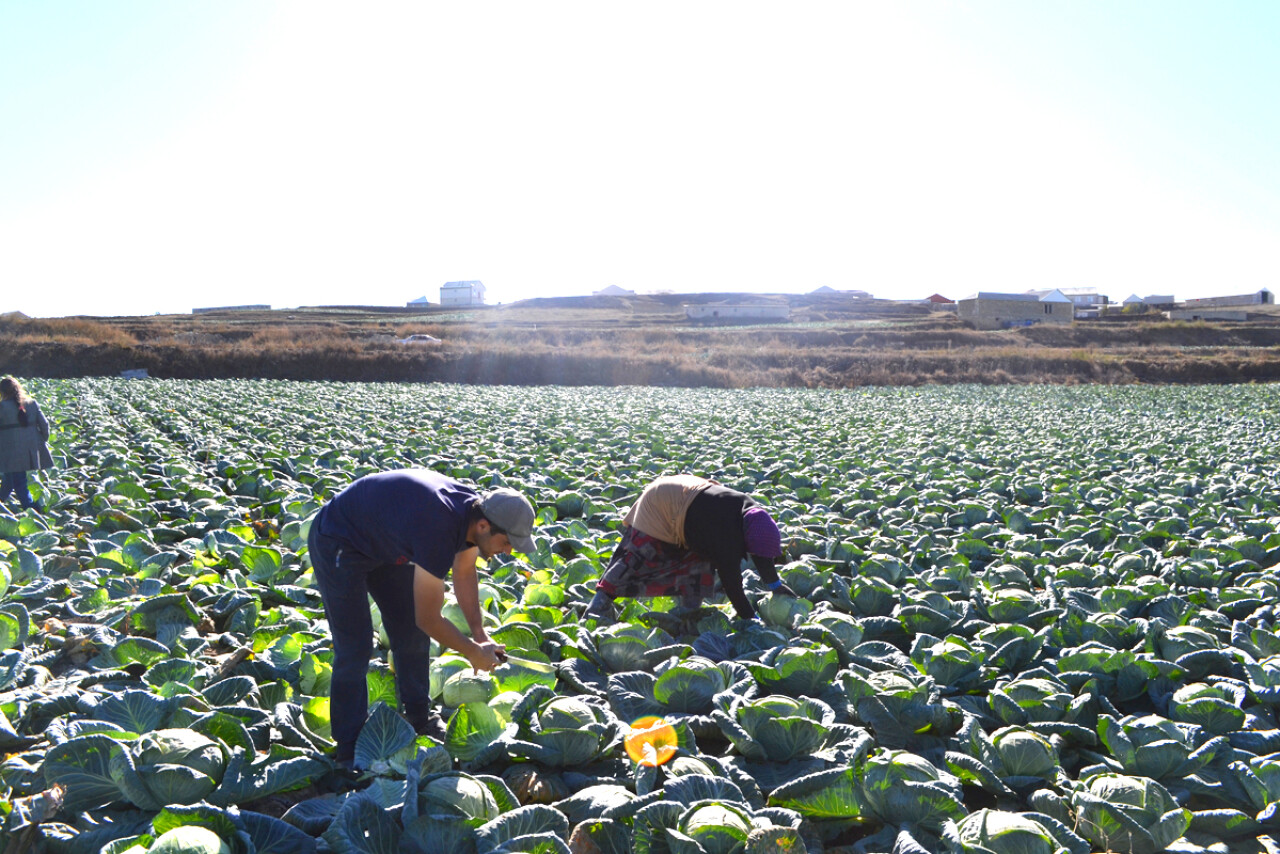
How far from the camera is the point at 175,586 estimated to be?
5.19 m

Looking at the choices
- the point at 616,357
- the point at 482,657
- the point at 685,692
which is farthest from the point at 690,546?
the point at 616,357

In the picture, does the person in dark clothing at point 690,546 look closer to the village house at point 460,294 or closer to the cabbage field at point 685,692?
the cabbage field at point 685,692

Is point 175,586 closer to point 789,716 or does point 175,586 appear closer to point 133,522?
point 133,522

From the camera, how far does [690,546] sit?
17.0 feet

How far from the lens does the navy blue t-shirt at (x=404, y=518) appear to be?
312cm

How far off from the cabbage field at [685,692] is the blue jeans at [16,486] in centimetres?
43

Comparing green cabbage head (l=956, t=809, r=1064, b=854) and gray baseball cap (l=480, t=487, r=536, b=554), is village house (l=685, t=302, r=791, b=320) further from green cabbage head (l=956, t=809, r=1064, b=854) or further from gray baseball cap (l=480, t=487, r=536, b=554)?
green cabbage head (l=956, t=809, r=1064, b=854)

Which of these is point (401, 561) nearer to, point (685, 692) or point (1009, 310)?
point (685, 692)

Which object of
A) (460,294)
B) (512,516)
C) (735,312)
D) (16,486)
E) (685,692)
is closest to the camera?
(512,516)

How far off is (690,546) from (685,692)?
1.43 m

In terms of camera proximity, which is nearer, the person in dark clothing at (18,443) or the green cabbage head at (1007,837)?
the green cabbage head at (1007,837)

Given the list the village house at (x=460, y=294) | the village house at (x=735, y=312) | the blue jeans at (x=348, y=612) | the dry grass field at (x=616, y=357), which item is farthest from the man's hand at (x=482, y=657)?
the village house at (x=460, y=294)

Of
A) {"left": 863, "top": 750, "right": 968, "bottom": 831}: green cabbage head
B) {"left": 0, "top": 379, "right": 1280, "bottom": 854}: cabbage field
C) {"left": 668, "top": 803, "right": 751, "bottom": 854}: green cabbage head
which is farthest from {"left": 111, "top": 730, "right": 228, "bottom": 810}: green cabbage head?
{"left": 863, "top": 750, "right": 968, "bottom": 831}: green cabbage head

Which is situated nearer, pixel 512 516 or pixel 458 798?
pixel 458 798
